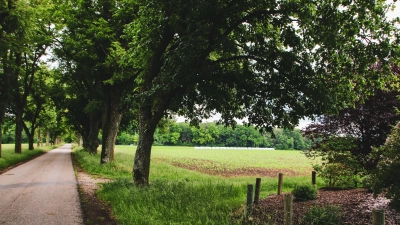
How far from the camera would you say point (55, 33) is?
846 inches

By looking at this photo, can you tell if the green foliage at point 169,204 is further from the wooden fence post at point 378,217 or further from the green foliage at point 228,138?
the green foliage at point 228,138

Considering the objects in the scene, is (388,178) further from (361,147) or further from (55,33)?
(55,33)

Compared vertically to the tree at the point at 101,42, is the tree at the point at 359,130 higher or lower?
lower

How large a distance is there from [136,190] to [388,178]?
6.69 m

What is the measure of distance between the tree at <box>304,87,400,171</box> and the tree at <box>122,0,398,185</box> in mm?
3359

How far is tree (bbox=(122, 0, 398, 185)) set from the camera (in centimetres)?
820

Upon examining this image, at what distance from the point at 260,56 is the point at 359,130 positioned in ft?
23.8

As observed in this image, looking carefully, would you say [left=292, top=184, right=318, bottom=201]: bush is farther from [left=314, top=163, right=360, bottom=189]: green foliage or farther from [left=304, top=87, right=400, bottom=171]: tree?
→ [left=304, top=87, right=400, bottom=171]: tree

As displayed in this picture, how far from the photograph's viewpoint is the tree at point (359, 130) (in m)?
12.5

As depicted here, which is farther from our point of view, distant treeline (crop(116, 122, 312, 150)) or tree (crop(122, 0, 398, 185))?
distant treeline (crop(116, 122, 312, 150))

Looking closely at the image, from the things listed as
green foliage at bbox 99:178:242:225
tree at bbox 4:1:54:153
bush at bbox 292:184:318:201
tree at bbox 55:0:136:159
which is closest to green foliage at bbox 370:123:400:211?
green foliage at bbox 99:178:242:225

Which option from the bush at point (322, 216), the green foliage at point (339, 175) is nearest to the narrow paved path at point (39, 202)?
the bush at point (322, 216)

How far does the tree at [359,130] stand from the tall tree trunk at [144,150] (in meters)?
7.58

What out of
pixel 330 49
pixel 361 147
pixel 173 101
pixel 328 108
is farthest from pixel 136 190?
pixel 361 147
